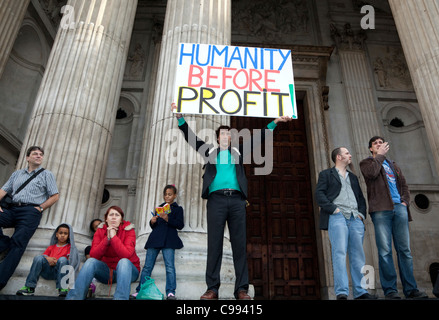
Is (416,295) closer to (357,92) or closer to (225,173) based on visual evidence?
(225,173)

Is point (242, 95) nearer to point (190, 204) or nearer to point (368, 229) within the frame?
point (190, 204)

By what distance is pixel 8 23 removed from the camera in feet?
28.5

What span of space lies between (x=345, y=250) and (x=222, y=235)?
5.21ft

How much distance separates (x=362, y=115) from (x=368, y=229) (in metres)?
4.04

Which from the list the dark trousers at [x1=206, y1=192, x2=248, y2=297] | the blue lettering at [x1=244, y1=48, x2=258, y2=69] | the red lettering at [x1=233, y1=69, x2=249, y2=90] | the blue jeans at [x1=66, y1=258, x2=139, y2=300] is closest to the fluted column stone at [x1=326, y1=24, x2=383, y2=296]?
the blue lettering at [x1=244, y1=48, x2=258, y2=69]

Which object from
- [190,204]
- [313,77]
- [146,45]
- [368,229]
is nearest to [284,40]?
[313,77]

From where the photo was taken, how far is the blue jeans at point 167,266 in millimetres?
4344

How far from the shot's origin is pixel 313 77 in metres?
12.4

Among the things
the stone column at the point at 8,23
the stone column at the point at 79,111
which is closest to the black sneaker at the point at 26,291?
the stone column at the point at 79,111

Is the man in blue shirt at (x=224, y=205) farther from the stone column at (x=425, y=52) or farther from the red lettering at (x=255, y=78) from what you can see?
the stone column at (x=425, y=52)

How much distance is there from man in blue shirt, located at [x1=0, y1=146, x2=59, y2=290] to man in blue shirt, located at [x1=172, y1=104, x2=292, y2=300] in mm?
2301

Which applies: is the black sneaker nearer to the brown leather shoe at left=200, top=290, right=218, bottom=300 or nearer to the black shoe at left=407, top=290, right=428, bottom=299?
the brown leather shoe at left=200, top=290, right=218, bottom=300

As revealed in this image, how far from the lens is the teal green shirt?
4.05 meters

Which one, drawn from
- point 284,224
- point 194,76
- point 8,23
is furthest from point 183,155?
point 8,23
